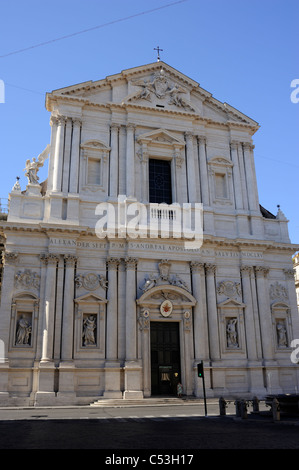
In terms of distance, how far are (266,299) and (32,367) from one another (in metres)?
12.8

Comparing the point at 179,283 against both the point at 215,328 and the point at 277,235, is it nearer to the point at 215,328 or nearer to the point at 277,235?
the point at 215,328

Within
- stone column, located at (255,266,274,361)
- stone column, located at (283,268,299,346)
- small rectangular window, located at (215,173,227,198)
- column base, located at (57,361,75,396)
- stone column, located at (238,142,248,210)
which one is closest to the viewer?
column base, located at (57,361,75,396)

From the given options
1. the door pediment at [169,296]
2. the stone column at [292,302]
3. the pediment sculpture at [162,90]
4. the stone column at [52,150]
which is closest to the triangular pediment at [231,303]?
the door pediment at [169,296]

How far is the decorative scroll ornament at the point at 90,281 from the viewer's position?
846 inches

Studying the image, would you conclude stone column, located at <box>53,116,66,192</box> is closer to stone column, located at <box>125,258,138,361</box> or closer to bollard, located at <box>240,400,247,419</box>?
stone column, located at <box>125,258,138,361</box>

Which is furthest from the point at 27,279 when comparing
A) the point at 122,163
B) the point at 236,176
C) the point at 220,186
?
the point at 236,176

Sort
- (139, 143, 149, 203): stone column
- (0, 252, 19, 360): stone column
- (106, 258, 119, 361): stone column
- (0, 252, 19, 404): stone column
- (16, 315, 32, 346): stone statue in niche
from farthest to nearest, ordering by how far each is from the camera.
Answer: (139, 143, 149, 203): stone column
(106, 258, 119, 361): stone column
(16, 315, 32, 346): stone statue in niche
(0, 252, 19, 360): stone column
(0, 252, 19, 404): stone column

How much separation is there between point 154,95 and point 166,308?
502 inches

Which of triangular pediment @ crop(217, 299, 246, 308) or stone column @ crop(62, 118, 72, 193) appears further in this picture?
triangular pediment @ crop(217, 299, 246, 308)

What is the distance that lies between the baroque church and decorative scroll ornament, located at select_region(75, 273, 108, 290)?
55mm

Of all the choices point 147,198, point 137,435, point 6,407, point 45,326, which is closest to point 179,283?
point 147,198

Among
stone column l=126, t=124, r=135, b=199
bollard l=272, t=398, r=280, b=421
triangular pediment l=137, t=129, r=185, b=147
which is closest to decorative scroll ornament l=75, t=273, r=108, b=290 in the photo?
stone column l=126, t=124, r=135, b=199

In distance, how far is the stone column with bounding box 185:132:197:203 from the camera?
2473 centimetres

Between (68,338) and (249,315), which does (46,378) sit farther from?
(249,315)
